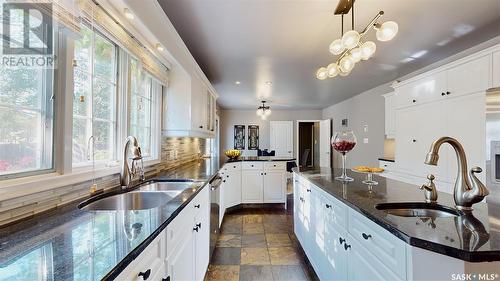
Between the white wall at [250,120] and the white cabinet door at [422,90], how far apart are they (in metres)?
4.78

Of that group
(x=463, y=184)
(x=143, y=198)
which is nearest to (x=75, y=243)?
(x=143, y=198)

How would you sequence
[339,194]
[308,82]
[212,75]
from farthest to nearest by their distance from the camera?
1. [308,82]
2. [212,75]
3. [339,194]

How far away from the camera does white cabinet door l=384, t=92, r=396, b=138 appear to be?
13.6 feet

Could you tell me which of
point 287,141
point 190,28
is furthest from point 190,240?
point 287,141

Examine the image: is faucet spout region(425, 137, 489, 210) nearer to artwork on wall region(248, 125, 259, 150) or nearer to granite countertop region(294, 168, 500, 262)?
granite countertop region(294, 168, 500, 262)

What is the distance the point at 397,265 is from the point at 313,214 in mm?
1217

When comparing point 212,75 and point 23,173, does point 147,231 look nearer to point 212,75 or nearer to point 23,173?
point 23,173

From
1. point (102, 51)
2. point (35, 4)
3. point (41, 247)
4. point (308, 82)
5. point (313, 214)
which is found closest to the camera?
point (41, 247)

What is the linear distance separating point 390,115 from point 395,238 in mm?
3955

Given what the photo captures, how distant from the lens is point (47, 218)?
1.01 metres

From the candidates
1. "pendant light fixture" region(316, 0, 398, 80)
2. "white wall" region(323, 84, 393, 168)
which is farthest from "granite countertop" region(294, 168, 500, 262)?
"white wall" region(323, 84, 393, 168)

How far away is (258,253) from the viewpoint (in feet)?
8.81

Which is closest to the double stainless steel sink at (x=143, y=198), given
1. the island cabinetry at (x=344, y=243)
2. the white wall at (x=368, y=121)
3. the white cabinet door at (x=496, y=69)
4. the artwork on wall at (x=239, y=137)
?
the island cabinetry at (x=344, y=243)

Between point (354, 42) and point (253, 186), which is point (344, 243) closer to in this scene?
point (354, 42)
